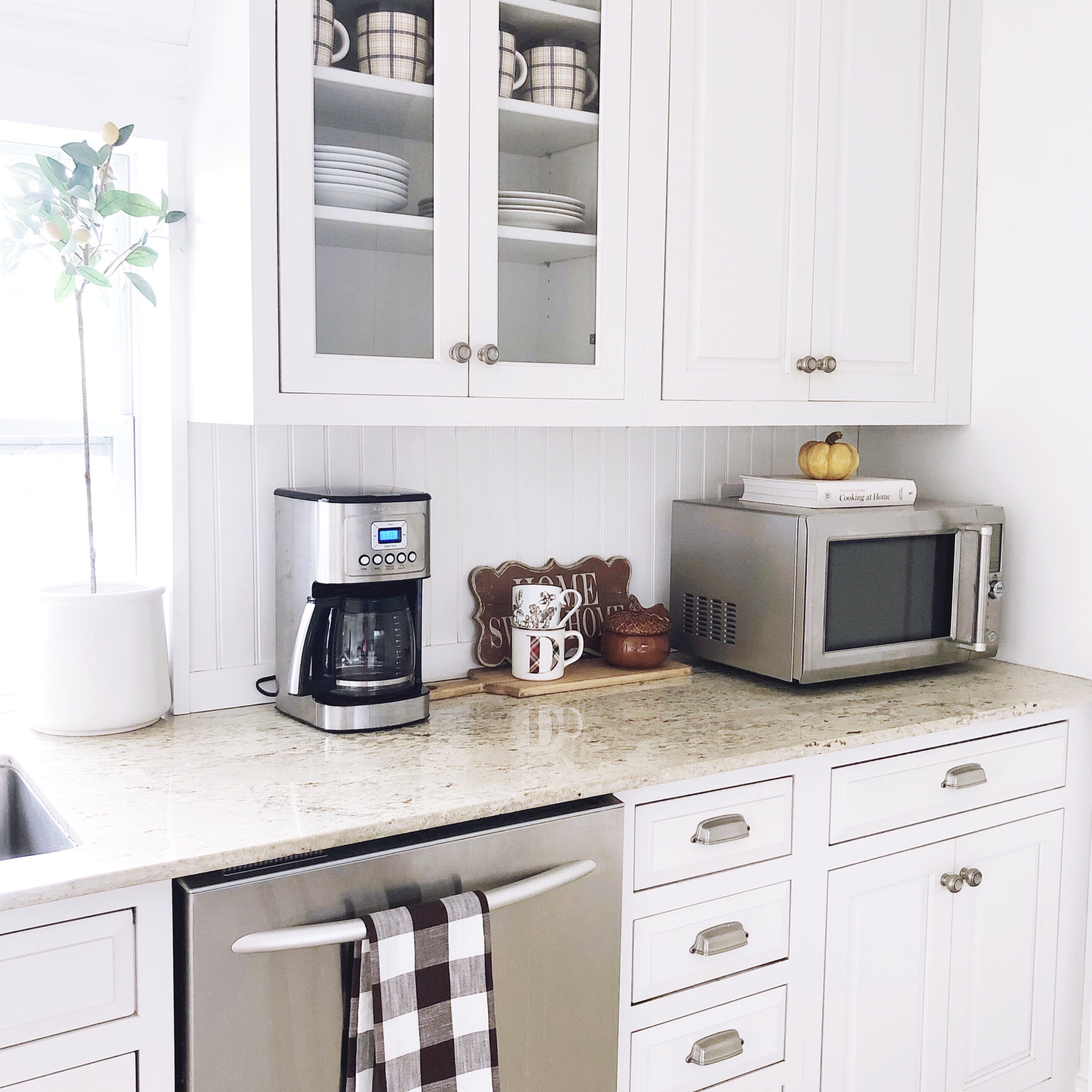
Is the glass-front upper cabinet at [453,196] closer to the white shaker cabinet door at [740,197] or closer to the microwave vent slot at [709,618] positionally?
the white shaker cabinet door at [740,197]

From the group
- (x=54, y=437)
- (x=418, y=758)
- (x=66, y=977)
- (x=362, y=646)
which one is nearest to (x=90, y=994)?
(x=66, y=977)

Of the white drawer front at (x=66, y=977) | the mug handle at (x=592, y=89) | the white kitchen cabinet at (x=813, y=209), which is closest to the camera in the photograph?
the white drawer front at (x=66, y=977)

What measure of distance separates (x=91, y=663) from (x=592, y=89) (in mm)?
1178

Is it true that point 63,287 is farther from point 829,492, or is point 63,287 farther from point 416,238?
point 829,492

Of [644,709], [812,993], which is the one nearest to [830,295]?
[644,709]

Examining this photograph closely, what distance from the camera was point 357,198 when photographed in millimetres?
1594

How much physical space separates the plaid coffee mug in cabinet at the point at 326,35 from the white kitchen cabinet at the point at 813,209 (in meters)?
0.49

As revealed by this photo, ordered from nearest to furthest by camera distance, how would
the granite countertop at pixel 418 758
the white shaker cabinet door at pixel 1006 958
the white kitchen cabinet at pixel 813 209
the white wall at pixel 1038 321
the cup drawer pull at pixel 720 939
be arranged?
the granite countertop at pixel 418 758 → the cup drawer pull at pixel 720 939 → the white kitchen cabinet at pixel 813 209 → the white shaker cabinet door at pixel 1006 958 → the white wall at pixel 1038 321

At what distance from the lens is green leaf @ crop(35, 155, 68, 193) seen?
1.60m

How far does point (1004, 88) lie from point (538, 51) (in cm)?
104

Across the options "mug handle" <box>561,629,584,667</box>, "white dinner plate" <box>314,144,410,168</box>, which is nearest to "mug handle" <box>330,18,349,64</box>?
"white dinner plate" <box>314,144,410,168</box>

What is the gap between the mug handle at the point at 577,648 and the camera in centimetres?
204

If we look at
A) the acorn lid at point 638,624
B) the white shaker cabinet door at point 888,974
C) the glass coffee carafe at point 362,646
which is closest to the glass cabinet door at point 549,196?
the glass coffee carafe at point 362,646

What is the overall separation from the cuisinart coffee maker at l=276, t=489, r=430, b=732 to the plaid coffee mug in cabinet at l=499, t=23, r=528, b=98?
0.63 metres
